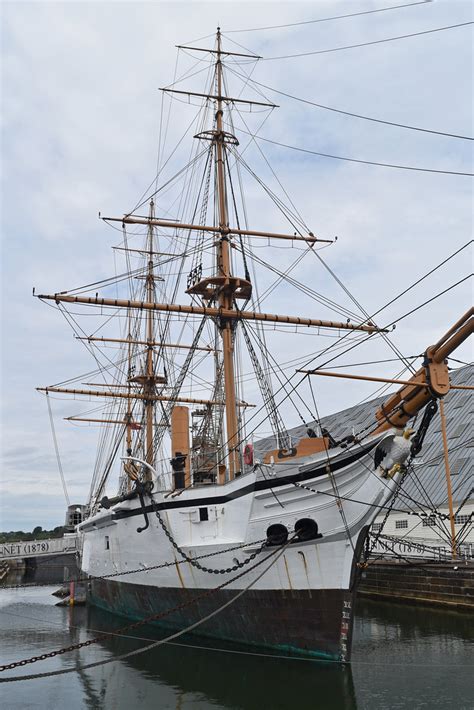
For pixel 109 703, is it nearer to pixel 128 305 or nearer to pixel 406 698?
pixel 406 698

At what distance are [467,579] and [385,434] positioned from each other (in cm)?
1110

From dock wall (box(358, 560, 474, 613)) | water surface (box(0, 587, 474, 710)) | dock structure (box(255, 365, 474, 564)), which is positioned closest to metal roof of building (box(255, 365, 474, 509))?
dock structure (box(255, 365, 474, 564))

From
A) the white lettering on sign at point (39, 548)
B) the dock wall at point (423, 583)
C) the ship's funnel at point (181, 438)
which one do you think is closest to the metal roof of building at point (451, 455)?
the dock wall at point (423, 583)

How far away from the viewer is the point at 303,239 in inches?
952

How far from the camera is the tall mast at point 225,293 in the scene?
19.2m

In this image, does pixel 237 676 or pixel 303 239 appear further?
pixel 303 239

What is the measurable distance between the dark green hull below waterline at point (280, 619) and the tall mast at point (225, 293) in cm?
381

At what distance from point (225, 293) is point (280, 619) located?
35.4 feet

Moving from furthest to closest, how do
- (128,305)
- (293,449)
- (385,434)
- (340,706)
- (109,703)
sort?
(128,305) < (293,449) < (385,434) < (109,703) < (340,706)

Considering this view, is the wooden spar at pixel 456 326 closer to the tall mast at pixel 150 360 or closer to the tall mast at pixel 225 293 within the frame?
the tall mast at pixel 225 293

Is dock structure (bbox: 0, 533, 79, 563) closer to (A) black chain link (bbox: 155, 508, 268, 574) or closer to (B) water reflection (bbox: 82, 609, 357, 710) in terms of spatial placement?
(A) black chain link (bbox: 155, 508, 268, 574)

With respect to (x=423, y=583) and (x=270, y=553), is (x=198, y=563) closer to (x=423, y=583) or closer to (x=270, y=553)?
(x=270, y=553)

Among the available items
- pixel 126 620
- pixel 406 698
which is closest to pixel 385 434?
pixel 406 698

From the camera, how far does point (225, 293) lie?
21.8m
